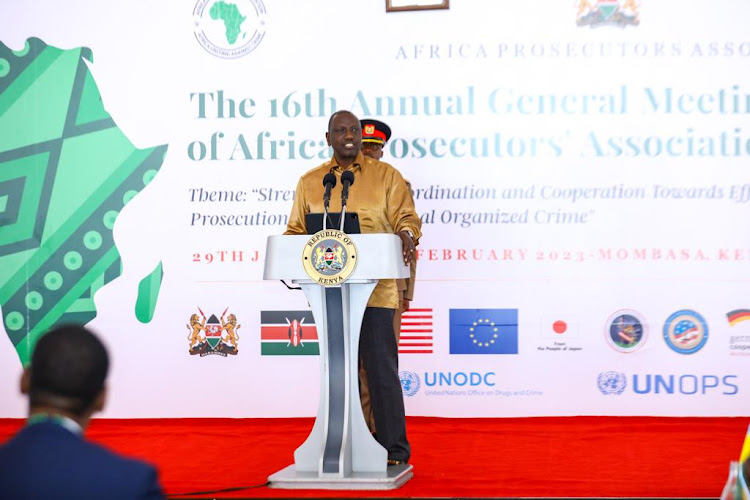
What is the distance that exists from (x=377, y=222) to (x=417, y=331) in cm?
173

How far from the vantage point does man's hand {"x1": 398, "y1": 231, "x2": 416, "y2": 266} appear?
4066mm

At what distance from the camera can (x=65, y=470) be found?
1.41 metres

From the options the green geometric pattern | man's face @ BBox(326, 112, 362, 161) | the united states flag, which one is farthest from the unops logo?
the green geometric pattern

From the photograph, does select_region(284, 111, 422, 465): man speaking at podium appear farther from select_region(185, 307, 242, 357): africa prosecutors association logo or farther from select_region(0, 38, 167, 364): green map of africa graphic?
select_region(0, 38, 167, 364): green map of africa graphic

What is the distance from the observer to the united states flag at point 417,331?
5895mm

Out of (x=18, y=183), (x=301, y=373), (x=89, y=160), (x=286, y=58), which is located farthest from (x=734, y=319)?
(x=18, y=183)

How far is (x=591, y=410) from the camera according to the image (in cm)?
584

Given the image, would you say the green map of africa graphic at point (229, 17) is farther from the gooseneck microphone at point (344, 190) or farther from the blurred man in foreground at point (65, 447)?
the blurred man in foreground at point (65, 447)

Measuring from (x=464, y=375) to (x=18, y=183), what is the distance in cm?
306

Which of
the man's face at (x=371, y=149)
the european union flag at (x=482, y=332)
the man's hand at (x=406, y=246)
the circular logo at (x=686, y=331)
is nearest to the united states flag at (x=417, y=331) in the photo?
the european union flag at (x=482, y=332)

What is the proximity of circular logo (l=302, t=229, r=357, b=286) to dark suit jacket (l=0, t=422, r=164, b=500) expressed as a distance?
2.44 metres

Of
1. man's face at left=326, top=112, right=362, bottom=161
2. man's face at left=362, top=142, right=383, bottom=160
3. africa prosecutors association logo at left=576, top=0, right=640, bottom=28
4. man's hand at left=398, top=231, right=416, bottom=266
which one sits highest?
africa prosecutors association logo at left=576, top=0, right=640, bottom=28

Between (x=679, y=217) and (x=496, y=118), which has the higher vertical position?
(x=496, y=118)

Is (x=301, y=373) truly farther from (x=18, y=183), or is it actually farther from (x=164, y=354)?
(x=18, y=183)
